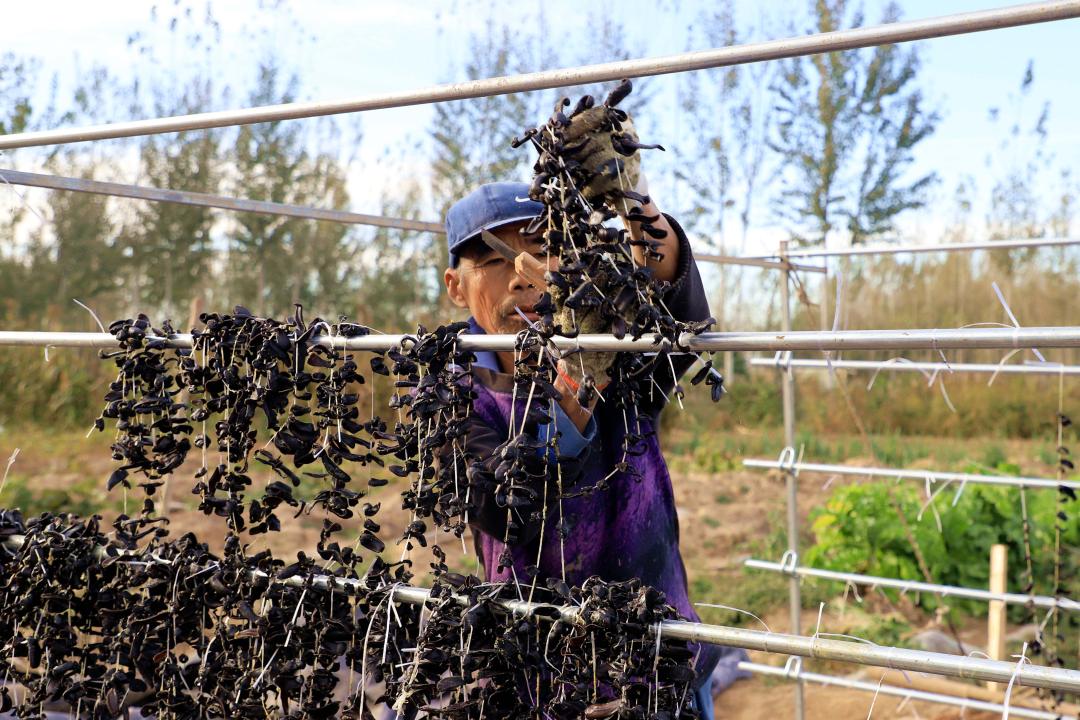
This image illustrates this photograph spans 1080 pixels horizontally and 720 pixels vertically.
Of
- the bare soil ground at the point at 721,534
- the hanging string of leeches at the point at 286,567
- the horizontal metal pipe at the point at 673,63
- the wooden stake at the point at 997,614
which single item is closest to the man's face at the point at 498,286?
the hanging string of leeches at the point at 286,567

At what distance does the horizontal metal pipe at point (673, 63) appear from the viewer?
1127mm

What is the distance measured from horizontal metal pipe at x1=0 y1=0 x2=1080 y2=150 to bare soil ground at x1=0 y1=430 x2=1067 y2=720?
111 inches

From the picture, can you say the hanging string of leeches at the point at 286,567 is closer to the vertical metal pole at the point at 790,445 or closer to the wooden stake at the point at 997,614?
the vertical metal pole at the point at 790,445

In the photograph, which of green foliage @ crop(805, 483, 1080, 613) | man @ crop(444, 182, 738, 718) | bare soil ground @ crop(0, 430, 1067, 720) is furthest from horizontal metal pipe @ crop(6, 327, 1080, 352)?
A: green foliage @ crop(805, 483, 1080, 613)

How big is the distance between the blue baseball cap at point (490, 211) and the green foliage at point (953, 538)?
4.34 metres

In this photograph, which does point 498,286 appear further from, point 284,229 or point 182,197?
point 284,229

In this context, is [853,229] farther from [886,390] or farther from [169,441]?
[169,441]

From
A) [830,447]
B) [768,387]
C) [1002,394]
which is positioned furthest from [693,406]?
[1002,394]

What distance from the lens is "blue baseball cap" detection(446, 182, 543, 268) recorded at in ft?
6.70

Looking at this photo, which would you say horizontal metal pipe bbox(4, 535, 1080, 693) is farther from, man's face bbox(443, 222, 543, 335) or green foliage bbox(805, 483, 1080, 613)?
green foliage bbox(805, 483, 1080, 613)

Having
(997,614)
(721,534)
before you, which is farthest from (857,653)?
(721,534)

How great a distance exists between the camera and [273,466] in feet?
5.35

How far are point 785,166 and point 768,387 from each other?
3.53m

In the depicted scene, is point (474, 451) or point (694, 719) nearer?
point (694, 719)
